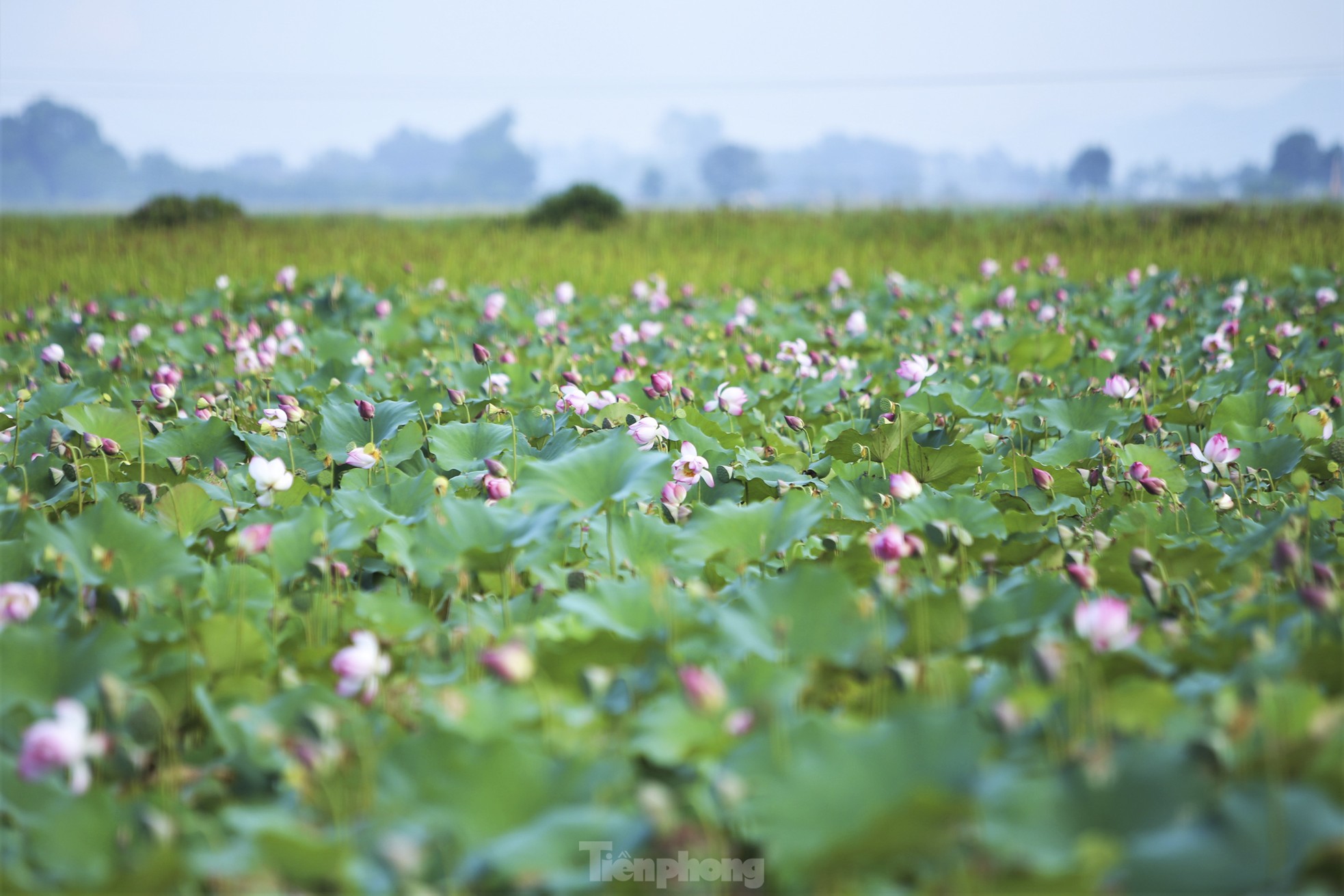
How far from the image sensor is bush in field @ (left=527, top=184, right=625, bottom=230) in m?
16.3

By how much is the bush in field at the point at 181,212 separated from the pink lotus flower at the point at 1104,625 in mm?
17672

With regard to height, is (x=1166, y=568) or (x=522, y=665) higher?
(x=1166, y=568)

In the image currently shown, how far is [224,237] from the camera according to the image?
1418 centimetres

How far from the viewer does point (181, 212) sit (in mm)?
16828

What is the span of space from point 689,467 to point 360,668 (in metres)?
1.04

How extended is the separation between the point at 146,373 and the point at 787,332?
3249 millimetres

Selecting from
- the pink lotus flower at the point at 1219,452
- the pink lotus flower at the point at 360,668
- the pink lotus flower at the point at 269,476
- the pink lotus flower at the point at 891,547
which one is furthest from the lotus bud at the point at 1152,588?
the pink lotus flower at the point at 269,476

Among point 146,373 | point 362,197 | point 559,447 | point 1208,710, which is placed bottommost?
point 1208,710

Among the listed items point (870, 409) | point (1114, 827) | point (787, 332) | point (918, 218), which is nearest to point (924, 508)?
point (1114, 827)

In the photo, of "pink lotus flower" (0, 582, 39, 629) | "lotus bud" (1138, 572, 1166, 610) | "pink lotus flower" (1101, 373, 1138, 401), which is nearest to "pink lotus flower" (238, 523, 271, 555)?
"pink lotus flower" (0, 582, 39, 629)

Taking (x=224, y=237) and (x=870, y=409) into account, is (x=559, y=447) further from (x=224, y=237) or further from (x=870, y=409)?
(x=224, y=237)

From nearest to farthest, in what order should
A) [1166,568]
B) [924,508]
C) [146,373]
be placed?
[1166,568], [924,508], [146,373]

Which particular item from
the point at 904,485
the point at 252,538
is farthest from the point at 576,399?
the point at 252,538

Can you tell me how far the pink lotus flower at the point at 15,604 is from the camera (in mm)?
1553
